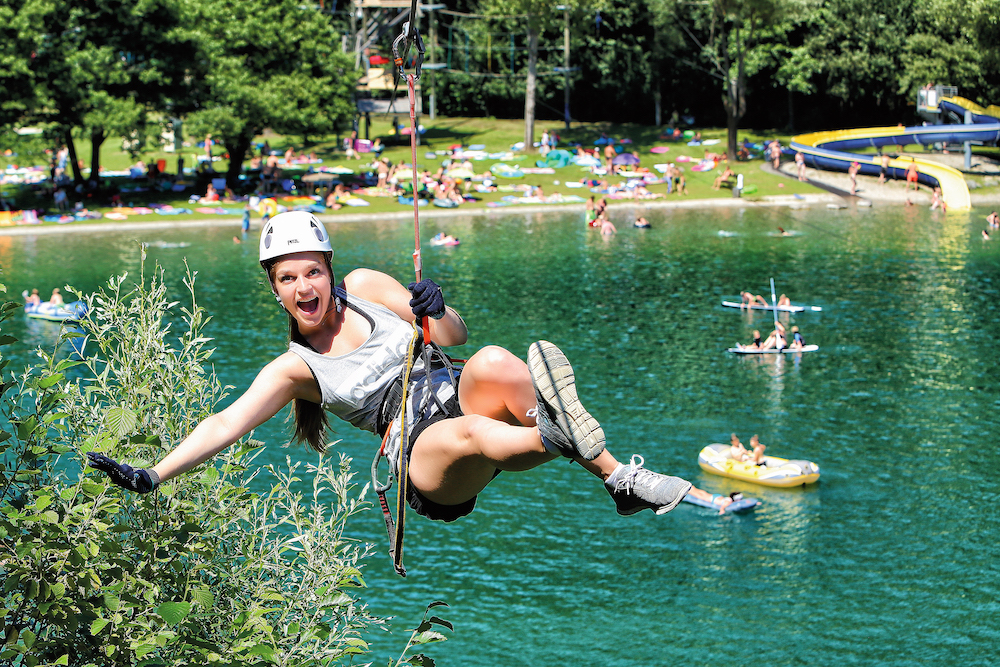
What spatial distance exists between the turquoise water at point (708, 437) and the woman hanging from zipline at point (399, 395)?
3655mm

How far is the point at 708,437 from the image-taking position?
28516 millimetres

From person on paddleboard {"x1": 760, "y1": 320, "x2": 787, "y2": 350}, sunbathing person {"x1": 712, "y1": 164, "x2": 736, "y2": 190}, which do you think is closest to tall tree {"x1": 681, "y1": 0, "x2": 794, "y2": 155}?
sunbathing person {"x1": 712, "y1": 164, "x2": 736, "y2": 190}

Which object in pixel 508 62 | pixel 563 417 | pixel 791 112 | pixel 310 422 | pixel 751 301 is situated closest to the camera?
pixel 563 417

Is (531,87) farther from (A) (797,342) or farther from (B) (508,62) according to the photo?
(A) (797,342)

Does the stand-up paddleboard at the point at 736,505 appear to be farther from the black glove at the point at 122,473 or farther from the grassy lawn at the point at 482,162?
the grassy lawn at the point at 482,162

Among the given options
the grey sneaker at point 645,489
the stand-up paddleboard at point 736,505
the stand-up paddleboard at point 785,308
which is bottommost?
the stand-up paddleboard at point 736,505

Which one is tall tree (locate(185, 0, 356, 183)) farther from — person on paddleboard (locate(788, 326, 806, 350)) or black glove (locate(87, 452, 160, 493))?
black glove (locate(87, 452, 160, 493))

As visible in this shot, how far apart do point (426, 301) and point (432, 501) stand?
1415 mm

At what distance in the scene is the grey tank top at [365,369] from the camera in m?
6.63

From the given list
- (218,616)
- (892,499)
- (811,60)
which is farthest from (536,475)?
→ (811,60)

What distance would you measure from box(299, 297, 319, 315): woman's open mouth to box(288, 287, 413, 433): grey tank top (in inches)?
9.2

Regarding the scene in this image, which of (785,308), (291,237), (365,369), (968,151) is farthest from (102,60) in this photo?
(365,369)

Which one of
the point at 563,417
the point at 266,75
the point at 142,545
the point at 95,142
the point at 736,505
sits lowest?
the point at 736,505

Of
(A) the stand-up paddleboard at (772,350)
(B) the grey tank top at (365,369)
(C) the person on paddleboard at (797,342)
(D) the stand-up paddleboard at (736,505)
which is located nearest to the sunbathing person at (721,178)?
(C) the person on paddleboard at (797,342)
